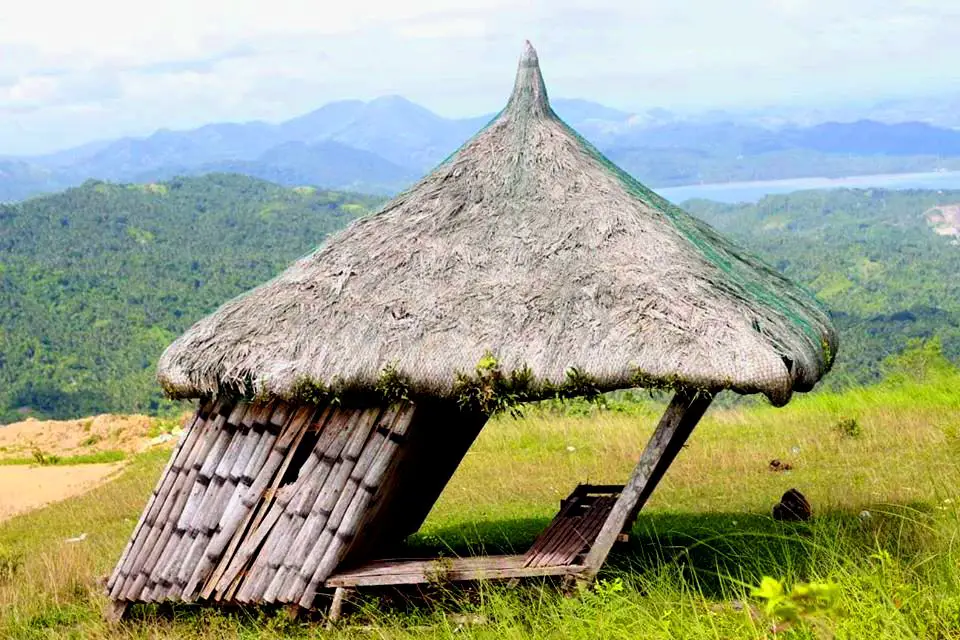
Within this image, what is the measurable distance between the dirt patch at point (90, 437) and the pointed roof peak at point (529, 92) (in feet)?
48.4

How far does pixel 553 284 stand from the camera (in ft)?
20.6

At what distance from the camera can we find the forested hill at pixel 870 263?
59.9 meters

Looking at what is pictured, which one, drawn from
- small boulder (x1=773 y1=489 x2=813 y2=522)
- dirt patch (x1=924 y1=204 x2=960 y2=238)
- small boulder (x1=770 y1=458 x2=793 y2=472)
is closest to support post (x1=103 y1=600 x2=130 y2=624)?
small boulder (x1=773 y1=489 x2=813 y2=522)

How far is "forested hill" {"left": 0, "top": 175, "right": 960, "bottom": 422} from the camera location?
6556 centimetres

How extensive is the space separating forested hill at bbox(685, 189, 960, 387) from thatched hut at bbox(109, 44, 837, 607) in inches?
590

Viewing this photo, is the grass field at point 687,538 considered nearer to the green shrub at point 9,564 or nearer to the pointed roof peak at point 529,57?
the green shrub at point 9,564

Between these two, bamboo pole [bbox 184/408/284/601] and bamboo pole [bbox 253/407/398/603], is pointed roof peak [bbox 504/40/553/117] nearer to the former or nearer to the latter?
bamboo pole [bbox 253/407/398/603]

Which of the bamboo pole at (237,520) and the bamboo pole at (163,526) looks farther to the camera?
the bamboo pole at (163,526)

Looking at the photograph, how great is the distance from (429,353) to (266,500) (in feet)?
4.65

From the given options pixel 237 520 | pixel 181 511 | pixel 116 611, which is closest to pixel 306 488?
pixel 237 520

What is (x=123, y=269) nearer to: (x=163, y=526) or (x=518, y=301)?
(x=163, y=526)

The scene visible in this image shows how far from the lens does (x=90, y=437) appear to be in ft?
72.5

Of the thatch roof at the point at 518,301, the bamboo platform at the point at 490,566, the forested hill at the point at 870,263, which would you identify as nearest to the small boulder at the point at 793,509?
the thatch roof at the point at 518,301

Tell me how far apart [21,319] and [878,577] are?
8061cm
